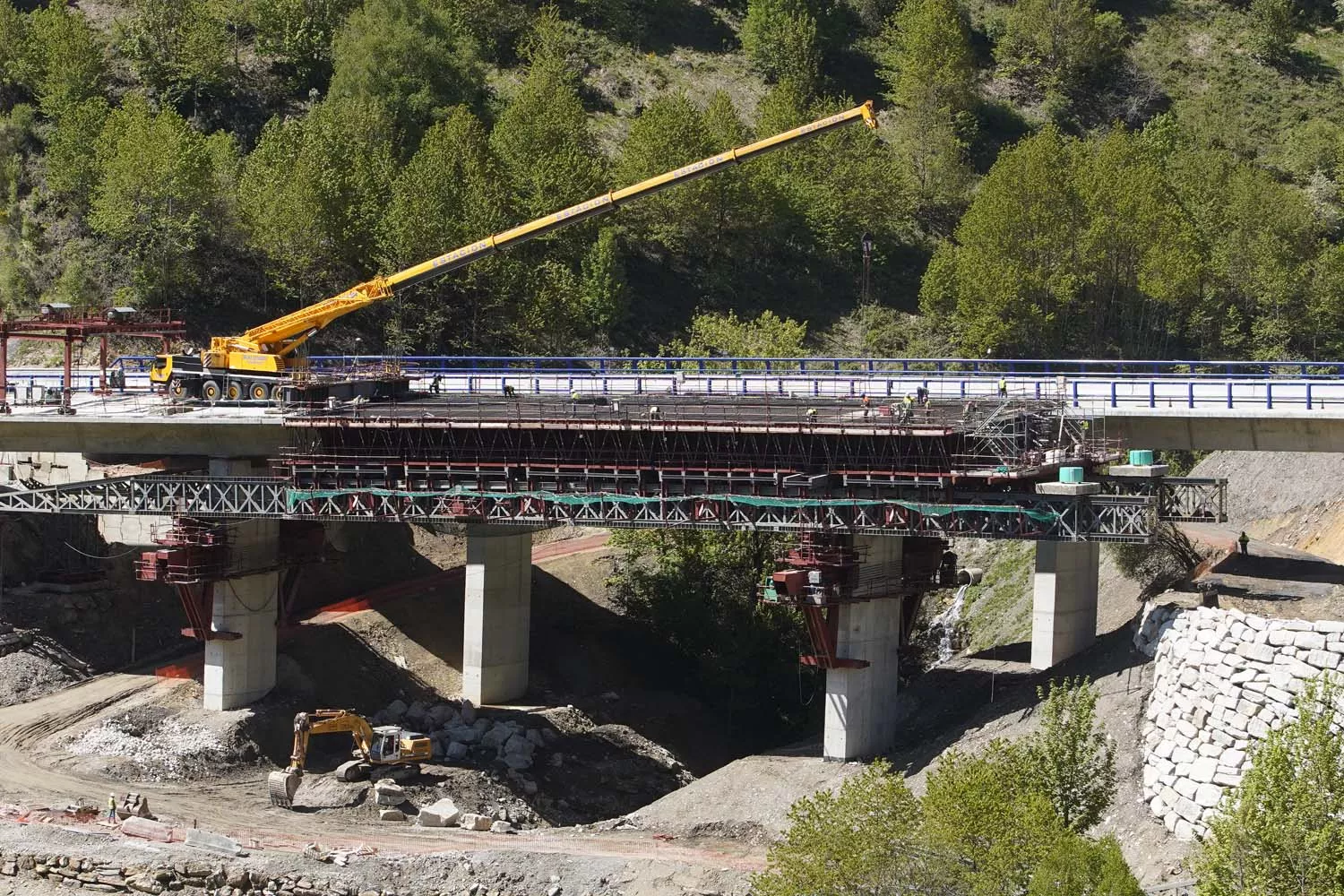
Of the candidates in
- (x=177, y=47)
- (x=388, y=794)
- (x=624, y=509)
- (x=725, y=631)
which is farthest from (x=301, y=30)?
(x=388, y=794)

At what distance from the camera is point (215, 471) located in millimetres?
70250

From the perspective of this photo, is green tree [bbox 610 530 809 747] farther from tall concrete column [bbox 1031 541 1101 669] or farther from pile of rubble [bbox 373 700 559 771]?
tall concrete column [bbox 1031 541 1101 669]

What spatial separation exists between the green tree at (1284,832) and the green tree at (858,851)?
6.57m

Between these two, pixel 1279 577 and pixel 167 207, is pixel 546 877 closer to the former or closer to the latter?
pixel 1279 577

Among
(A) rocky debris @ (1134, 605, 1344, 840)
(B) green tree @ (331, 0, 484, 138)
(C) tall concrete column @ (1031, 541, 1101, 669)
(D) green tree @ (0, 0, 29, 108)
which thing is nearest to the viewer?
(A) rocky debris @ (1134, 605, 1344, 840)

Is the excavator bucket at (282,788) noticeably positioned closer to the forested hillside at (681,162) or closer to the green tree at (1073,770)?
the green tree at (1073,770)

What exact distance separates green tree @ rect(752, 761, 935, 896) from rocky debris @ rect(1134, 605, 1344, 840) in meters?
9.92

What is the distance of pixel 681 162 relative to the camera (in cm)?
11019

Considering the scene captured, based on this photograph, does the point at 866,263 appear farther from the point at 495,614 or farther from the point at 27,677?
the point at 27,677

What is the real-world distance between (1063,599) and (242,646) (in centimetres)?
2978

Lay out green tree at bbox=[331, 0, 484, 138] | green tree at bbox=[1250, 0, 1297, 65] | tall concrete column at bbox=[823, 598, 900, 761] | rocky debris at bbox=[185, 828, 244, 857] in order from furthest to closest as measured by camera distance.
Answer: green tree at bbox=[1250, 0, 1297, 65], green tree at bbox=[331, 0, 484, 138], tall concrete column at bbox=[823, 598, 900, 761], rocky debris at bbox=[185, 828, 244, 857]

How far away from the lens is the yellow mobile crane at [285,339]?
7344 cm

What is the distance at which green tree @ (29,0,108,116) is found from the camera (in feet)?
381

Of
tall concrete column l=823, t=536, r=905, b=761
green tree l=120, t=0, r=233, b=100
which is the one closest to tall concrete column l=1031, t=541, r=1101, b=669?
tall concrete column l=823, t=536, r=905, b=761
